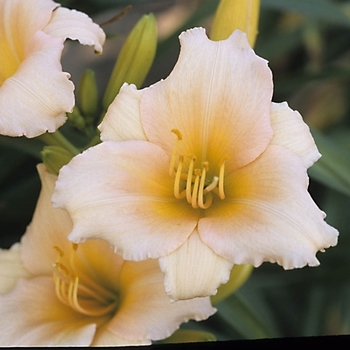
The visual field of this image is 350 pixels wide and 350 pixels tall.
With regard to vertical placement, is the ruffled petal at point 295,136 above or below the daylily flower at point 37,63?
below

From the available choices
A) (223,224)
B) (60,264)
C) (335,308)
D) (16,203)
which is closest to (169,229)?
(223,224)

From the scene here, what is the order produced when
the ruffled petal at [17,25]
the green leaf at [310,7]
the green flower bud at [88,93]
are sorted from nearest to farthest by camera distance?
1. the ruffled petal at [17,25]
2. the green flower bud at [88,93]
3. the green leaf at [310,7]

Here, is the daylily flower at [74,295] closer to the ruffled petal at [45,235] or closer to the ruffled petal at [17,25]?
the ruffled petal at [45,235]

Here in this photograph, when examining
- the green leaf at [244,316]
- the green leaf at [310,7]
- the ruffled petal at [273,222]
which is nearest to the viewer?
the ruffled petal at [273,222]

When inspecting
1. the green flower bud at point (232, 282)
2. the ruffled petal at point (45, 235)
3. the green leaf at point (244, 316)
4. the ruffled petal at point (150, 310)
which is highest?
the ruffled petal at point (45, 235)

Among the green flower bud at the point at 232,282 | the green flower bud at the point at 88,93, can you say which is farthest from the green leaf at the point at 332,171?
the green flower bud at the point at 88,93

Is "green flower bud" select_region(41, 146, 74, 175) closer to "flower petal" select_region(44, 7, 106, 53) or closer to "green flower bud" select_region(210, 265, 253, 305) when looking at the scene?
"flower petal" select_region(44, 7, 106, 53)

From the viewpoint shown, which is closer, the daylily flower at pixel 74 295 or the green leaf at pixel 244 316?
the daylily flower at pixel 74 295
